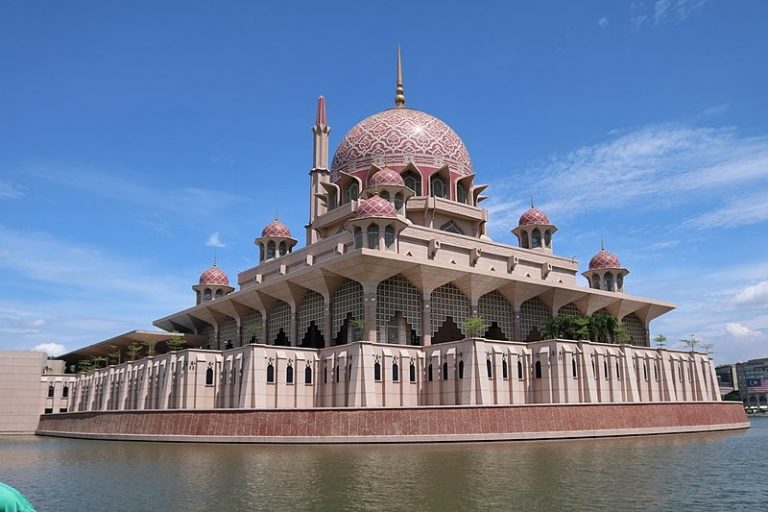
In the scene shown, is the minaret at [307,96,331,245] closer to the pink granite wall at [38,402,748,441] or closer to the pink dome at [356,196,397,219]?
the pink dome at [356,196,397,219]

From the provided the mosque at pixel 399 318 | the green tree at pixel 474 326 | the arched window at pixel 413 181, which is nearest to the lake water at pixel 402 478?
the mosque at pixel 399 318

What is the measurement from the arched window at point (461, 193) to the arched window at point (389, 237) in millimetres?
12088

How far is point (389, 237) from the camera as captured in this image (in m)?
39.3

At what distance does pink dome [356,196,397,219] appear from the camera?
38875mm

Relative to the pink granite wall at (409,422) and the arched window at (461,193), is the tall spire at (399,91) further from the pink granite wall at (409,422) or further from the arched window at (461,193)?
the pink granite wall at (409,422)

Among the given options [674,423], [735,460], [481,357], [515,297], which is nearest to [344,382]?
[481,357]

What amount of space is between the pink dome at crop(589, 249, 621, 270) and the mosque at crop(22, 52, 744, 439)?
13 centimetres

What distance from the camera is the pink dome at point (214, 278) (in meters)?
58.2

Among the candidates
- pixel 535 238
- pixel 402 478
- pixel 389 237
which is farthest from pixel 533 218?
pixel 402 478

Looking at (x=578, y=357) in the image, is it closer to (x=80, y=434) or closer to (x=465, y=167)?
(x=465, y=167)

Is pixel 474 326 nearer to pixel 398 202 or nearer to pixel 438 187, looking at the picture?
pixel 398 202

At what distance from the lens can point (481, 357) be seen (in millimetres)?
34812

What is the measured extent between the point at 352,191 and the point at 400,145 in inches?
189

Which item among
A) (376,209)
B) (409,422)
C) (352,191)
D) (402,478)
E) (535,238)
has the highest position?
(352,191)
